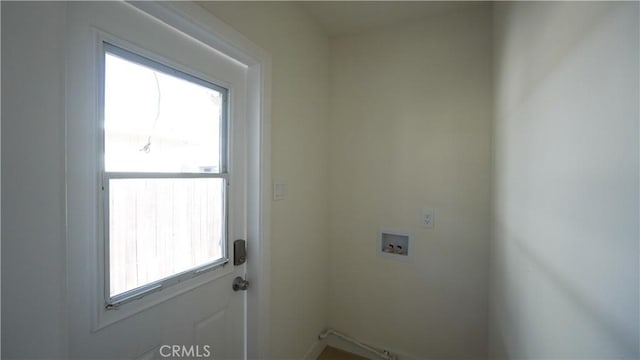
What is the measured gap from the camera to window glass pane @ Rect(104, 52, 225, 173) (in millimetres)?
757

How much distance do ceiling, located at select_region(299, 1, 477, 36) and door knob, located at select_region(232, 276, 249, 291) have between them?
169cm

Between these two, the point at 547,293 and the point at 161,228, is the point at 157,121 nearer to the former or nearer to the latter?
the point at 161,228

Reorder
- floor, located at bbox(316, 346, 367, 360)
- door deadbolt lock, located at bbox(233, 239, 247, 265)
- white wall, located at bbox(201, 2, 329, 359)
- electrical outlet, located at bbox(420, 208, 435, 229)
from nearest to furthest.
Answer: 1. door deadbolt lock, located at bbox(233, 239, 247, 265)
2. white wall, located at bbox(201, 2, 329, 359)
3. electrical outlet, located at bbox(420, 208, 435, 229)
4. floor, located at bbox(316, 346, 367, 360)

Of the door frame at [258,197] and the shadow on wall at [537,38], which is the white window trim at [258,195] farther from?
the shadow on wall at [537,38]

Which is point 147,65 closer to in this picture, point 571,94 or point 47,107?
point 47,107

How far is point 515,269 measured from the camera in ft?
3.57

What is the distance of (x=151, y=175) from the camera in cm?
85

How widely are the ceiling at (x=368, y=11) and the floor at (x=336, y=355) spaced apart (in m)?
2.52

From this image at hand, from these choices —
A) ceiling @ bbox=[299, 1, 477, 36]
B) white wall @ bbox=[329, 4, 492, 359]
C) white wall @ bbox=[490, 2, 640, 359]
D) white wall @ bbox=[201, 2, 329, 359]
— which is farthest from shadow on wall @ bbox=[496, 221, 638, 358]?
ceiling @ bbox=[299, 1, 477, 36]

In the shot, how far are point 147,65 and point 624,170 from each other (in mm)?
1337

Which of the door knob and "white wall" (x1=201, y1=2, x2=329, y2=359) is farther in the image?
"white wall" (x1=201, y1=2, x2=329, y2=359)

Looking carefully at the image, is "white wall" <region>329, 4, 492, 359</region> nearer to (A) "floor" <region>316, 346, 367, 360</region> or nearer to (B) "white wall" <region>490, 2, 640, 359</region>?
(A) "floor" <region>316, 346, 367, 360</region>

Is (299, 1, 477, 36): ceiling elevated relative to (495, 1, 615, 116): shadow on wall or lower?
elevated

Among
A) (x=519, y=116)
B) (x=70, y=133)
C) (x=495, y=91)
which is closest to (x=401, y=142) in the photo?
(x=495, y=91)
